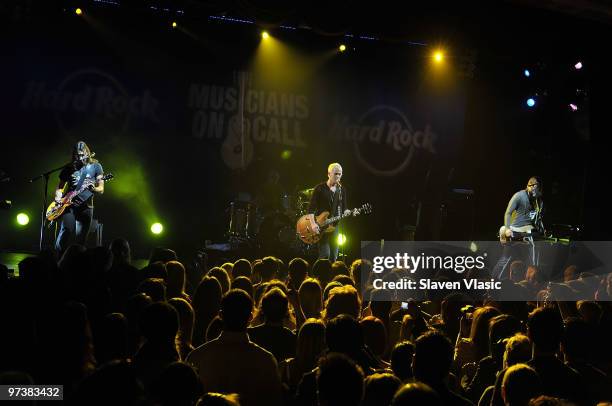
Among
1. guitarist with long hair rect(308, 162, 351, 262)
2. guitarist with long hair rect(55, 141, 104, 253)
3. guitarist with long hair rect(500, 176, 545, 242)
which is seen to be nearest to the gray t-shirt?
guitarist with long hair rect(500, 176, 545, 242)

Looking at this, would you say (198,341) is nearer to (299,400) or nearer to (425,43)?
(299,400)

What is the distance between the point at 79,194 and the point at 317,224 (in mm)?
4409

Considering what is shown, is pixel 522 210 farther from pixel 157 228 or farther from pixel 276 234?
pixel 157 228

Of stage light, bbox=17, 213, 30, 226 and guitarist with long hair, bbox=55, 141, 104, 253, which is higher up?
guitarist with long hair, bbox=55, 141, 104, 253

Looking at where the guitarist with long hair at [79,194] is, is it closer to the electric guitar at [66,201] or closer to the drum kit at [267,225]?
the electric guitar at [66,201]

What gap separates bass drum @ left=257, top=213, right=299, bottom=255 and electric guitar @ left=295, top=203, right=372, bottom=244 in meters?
1.09

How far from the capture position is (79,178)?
395 inches

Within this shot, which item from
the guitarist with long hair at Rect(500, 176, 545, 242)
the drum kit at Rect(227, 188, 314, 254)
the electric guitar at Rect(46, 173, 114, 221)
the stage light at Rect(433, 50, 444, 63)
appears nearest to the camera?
the electric guitar at Rect(46, 173, 114, 221)

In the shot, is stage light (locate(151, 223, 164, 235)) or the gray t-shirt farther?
stage light (locate(151, 223, 164, 235))

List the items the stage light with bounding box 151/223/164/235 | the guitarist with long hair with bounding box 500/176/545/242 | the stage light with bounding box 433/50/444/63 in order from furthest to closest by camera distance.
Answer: the stage light with bounding box 433/50/444/63 < the stage light with bounding box 151/223/164/235 < the guitarist with long hair with bounding box 500/176/545/242

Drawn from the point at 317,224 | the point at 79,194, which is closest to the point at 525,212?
the point at 317,224

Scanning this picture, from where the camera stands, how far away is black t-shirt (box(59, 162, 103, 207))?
32.4 ft

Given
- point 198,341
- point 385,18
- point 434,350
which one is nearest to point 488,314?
point 434,350

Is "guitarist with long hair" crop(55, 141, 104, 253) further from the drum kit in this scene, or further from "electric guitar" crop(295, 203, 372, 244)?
"electric guitar" crop(295, 203, 372, 244)
